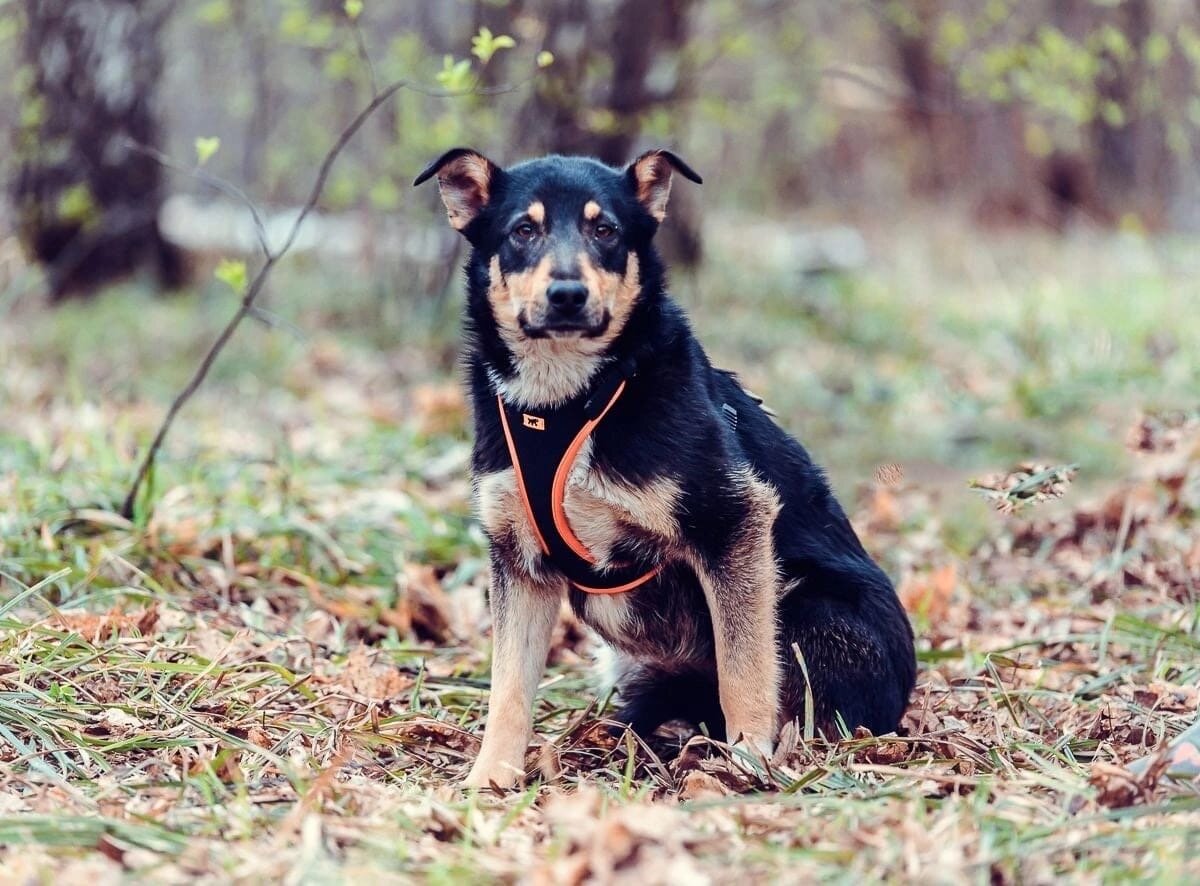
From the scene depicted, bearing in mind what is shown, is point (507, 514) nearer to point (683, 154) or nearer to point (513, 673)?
point (513, 673)

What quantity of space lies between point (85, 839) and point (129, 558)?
2557 mm

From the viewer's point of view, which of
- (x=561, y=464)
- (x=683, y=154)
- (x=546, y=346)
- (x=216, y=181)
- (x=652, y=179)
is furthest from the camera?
(x=683, y=154)

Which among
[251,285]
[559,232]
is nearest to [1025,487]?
[559,232]

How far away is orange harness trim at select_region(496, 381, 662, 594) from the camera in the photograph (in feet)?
13.1

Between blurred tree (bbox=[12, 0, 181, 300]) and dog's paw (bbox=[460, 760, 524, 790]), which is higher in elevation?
blurred tree (bbox=[12, 0, 181, 300])

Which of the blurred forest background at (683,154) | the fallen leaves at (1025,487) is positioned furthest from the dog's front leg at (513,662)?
the blurred forest background at (683,154)

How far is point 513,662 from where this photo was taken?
4.13 m

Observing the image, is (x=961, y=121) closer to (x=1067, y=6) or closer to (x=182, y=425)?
(x=1067, y=6)

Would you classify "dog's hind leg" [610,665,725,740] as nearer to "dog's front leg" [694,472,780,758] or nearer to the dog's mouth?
"dog's front leg" [694,472,780,758]

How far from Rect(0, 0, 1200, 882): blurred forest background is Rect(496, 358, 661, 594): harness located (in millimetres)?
576

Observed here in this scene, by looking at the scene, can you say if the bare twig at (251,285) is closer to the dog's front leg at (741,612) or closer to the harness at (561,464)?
the harness at (561,464)

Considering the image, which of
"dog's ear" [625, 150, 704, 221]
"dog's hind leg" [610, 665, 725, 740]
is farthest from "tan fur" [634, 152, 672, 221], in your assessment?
"dog's hind leg" [610, 665, 725, 740]

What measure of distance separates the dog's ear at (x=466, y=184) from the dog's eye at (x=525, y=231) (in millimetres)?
257

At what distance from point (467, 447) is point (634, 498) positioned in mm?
3584
